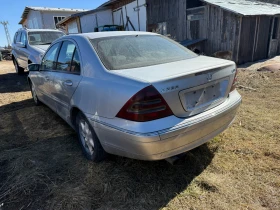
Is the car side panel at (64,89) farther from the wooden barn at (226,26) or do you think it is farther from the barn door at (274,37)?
the barn door at (274,37)

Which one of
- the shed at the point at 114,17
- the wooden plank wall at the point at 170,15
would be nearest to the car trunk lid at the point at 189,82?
the wooden plank wall at the point at 170,15

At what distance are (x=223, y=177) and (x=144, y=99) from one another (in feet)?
4.32

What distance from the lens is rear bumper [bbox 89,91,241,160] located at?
1949 mm

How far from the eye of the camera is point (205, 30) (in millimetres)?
12359

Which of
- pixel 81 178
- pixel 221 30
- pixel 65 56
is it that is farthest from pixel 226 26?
pixel 81 178

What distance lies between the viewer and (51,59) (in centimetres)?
369

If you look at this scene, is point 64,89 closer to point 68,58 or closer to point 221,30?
point 68,58

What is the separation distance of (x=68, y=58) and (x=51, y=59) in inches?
32.2

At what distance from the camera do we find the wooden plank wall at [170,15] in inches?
538

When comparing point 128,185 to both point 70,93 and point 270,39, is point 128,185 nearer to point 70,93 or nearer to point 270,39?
point 70,93

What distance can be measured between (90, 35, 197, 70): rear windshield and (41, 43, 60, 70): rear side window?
113cm

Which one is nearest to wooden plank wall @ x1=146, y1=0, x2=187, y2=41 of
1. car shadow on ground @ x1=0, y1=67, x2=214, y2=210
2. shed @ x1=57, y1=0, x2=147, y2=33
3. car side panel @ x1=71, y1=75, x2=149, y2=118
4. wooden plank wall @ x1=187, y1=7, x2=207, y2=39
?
wooden plank wall @ x1=187, y1=7, x2=207, y2=39

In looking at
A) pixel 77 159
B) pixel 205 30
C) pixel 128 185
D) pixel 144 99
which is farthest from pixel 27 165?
pixel 205 30

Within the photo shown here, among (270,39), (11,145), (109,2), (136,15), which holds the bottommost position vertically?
(11,145)
